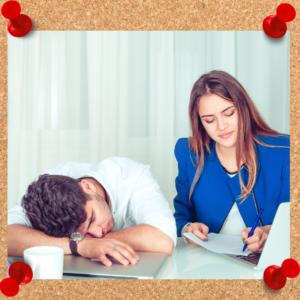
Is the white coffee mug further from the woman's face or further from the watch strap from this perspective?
the woman's face

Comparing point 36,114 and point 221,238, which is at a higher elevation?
point 36,114

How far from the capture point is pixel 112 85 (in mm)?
825

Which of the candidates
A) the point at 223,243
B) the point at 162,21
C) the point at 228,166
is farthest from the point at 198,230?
the point at 162,21

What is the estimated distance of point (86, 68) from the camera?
830 mm

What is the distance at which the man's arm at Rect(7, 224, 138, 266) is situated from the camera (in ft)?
2.51

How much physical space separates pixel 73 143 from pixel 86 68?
0.65ft

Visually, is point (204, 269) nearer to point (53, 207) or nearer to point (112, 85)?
point (53, 207)

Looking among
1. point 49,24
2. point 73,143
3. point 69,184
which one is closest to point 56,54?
point 49,24

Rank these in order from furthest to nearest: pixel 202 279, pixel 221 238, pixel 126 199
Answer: pixel 126 199 < pixel 221 238 < pixel 202 279

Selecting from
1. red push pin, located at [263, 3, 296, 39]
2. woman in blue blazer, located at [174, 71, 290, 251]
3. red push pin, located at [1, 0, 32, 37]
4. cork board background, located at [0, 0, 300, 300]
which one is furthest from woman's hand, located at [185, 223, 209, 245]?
red push pin, located at [1, 0, 32, 37]

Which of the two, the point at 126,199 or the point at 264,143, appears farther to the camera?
the point at 126,199

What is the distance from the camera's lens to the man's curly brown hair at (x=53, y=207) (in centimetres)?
81

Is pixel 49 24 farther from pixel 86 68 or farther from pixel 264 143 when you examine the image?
pixel 264 143

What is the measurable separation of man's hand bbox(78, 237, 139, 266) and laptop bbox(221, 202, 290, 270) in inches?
9.5
